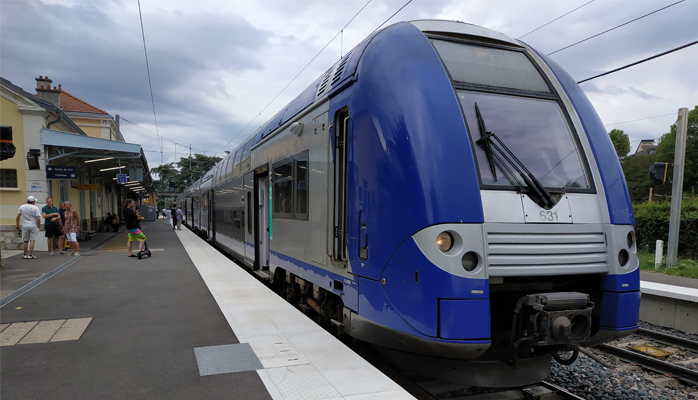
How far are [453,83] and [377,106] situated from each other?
694 millimetres

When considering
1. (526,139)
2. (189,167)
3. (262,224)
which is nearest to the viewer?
(526,139)

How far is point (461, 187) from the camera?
11.1ft

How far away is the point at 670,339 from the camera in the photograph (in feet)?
20.7

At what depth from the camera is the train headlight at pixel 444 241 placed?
3307 mm

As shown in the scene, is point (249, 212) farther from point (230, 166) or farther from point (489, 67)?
point (489, 67)

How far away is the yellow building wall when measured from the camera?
1391cm

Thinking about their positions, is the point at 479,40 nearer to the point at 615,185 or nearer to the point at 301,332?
A: the point at 615,185

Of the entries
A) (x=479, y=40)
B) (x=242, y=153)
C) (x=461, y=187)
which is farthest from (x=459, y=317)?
(x=242, y=153)

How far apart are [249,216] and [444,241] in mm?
6794

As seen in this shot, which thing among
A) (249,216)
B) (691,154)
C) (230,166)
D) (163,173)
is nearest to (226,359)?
(249,216)

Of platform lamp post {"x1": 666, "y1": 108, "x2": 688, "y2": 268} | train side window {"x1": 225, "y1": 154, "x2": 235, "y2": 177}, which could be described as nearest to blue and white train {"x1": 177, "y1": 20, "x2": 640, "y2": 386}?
train side window {"x1": 225, "y1": 154, "x2": 235, "y2": 177}

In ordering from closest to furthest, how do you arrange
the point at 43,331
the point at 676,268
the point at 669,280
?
1. the point at 43,331
2. the point at 669,280
3. the point at 676,268

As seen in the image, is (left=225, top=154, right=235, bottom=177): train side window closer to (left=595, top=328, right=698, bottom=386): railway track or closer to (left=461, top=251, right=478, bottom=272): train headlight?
(left=595, top=328, right=698, bottom=386): railway track

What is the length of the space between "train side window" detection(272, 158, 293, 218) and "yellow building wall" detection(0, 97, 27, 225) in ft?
37.3
